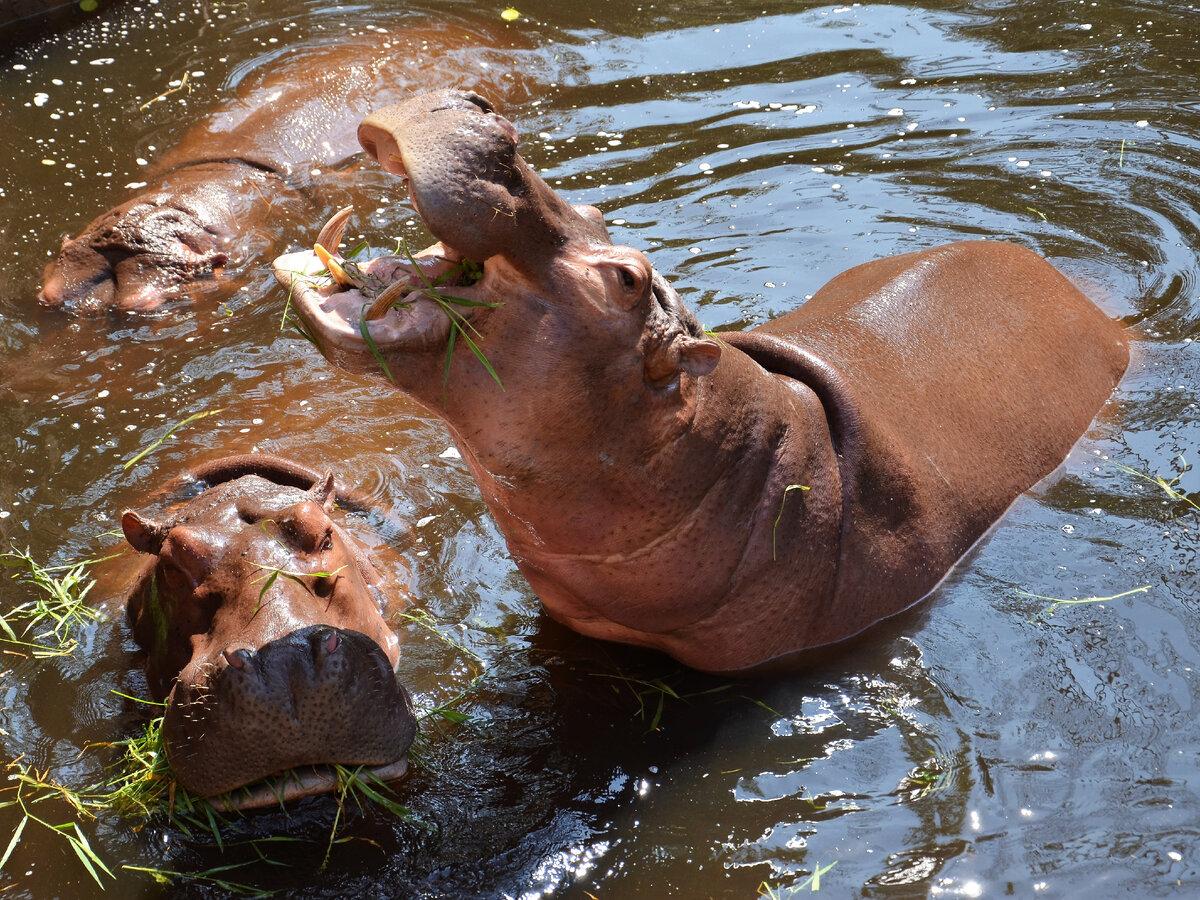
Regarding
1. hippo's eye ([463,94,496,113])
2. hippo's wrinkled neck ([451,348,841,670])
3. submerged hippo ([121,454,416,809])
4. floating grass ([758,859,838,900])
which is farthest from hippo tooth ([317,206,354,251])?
floating grass ([758,859,838,900])

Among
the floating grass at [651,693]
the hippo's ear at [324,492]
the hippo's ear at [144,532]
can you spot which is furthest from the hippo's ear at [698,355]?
the hippo's ear at [144,532]

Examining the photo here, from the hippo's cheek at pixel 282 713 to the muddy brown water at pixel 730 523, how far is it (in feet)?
1.17

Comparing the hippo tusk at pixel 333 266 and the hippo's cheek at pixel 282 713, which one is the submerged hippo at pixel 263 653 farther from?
the hippo tusk at pixel 333 266

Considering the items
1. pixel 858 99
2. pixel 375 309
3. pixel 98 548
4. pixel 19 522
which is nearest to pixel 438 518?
pixel 98 548

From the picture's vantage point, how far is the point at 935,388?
470 cm

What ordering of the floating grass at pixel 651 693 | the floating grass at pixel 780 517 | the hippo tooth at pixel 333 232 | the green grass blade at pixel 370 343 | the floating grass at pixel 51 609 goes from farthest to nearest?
the floating grass at pixel 51 609
the floating grass at pixel 651 693
the floating grass at pixel 780 517
the hippo tooth at pixel 333 232
the green grass blade at pixel 370 343

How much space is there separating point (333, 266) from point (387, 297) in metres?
0.17

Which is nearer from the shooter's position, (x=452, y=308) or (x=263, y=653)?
(x=452, y=308)

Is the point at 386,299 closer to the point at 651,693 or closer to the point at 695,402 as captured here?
the point at 695,402

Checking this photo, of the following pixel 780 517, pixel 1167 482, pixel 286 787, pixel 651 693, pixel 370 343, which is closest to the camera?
pixel 370 343

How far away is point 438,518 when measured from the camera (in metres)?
5.19

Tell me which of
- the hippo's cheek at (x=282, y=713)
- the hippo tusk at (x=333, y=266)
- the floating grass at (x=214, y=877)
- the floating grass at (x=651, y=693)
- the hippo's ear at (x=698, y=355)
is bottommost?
the floating grass at (x=651, y=693)

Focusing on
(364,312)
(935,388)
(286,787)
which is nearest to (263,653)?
(286,787)

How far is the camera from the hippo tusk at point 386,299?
10.6ft
